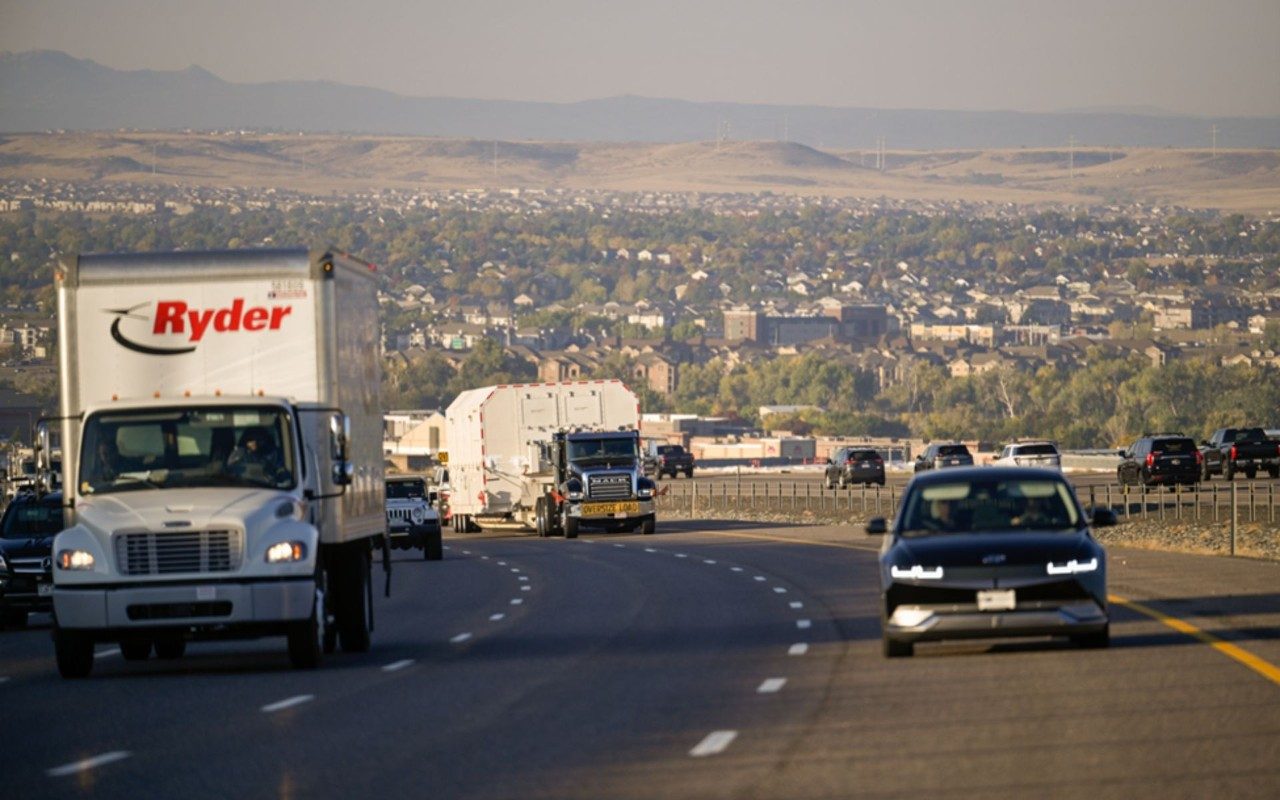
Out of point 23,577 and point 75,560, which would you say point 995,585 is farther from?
point 23,577

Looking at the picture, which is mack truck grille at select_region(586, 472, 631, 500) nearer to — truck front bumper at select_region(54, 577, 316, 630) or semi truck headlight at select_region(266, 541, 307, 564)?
semi truck headlight at select_region(266, 541, 307, 564)

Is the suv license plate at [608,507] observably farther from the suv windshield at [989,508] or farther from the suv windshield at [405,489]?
the suv windshield at [989,508]

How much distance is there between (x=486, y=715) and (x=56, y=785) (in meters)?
4.00

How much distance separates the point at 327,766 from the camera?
49.1 feet

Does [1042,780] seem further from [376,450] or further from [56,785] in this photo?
[376,450]

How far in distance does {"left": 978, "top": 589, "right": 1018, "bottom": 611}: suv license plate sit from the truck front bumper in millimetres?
5758

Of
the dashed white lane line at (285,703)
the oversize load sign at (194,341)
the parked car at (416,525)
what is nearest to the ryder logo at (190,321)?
the oversize load sign at (194,341)

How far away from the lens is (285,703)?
62.3 ft

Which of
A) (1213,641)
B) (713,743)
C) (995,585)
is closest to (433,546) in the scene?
(1213,641)

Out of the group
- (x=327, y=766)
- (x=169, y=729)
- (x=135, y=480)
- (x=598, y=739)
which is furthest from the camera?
(x=135, y=480)

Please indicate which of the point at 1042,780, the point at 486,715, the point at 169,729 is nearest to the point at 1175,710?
the point at 1042,780

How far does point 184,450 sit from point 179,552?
1.29 m

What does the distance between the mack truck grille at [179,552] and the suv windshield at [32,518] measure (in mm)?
11395

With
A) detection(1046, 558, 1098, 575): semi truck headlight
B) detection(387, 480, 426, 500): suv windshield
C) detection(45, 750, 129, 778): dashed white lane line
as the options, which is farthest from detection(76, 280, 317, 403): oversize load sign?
Result: detection(387, 480, 426, 500): suv windshield
